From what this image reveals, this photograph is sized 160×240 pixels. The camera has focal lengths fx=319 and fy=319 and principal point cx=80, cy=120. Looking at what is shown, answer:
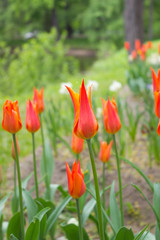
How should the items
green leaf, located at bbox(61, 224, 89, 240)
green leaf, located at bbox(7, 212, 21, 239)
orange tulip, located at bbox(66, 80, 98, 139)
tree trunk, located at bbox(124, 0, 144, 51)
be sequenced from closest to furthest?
1. orange tulip, located at bbox(66, 80, 98, 139)
2. green leaf, located at bbox(61, 224, 89, 240)
3. green leaf, located at bbox(7, 212, 21, 239)
4. tree trunk, located at bbox(124, 0, 144, 51)

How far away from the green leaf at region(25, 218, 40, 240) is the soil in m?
0.78

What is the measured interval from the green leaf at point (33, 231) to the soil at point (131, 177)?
78 cm

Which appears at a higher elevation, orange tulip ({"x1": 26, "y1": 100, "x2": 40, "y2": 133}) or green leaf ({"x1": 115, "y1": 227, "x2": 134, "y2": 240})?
orange tulip ({"x1": 26, "y1": 100, "x2": 40, "y2": 133})

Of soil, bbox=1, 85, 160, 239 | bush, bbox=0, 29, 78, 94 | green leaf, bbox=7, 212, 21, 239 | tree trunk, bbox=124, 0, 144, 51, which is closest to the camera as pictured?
green leaf, bbox=7, 212, 21, 239

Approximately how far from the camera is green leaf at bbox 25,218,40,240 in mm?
1155

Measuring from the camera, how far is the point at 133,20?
9523 millimetres

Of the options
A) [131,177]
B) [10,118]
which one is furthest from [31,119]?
[131,177]

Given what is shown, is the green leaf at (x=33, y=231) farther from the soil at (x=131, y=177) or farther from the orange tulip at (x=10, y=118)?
the soil at (x=131, y=177)

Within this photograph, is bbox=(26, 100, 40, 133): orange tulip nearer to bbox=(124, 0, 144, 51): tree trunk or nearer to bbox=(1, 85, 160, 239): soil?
bbox=(1, 85, 160, 239): soil

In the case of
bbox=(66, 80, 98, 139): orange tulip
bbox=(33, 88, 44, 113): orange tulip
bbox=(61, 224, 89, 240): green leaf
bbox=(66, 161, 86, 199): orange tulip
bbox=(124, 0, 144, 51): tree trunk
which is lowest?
bbox=(61, 224, 89, 240): green leaf

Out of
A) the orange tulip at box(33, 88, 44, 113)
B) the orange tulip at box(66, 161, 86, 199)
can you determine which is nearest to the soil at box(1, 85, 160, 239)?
the orange tulip at box(33, 88, 44, 113)

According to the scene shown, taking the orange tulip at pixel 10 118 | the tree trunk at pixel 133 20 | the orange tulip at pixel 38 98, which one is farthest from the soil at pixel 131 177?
the tree trunk at pixel 133 20

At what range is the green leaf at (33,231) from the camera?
1.16m

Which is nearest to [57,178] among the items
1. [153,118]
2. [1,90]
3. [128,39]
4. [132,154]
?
[132,154]
